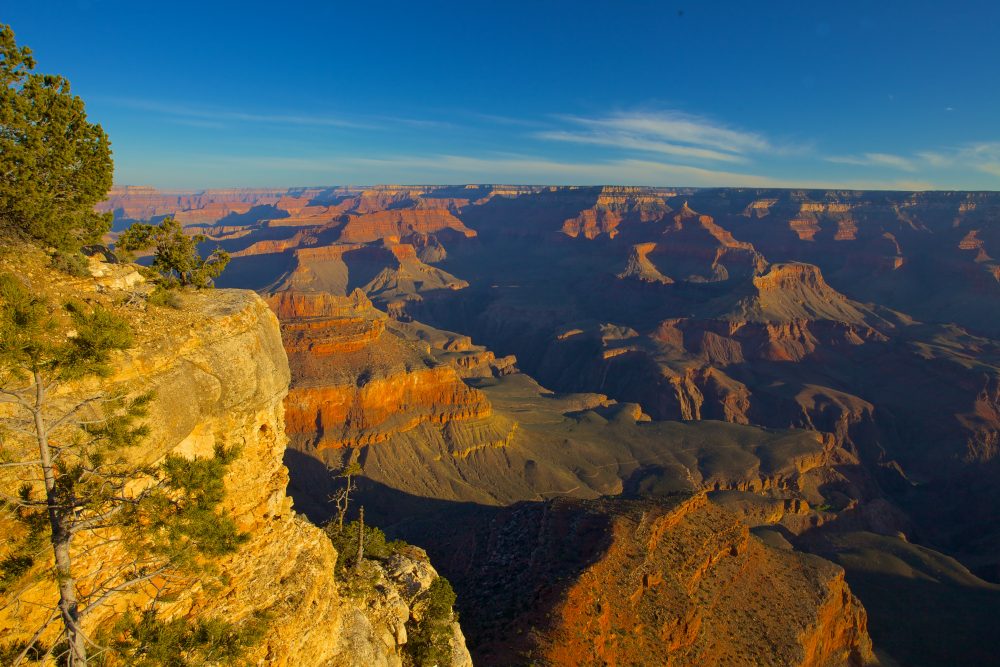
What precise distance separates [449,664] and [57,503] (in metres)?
15.8

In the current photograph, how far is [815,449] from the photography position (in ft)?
254

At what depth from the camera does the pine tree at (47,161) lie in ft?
40.7

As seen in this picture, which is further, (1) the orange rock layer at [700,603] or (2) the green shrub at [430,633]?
(1) the orange rock layer at [700,603]

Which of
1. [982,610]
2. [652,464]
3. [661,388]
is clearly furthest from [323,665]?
[661,388]

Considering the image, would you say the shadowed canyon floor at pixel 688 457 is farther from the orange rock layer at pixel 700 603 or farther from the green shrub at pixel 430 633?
the green shrub at pixel 430 633

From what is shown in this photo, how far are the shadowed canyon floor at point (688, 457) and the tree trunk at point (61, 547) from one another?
20.9m

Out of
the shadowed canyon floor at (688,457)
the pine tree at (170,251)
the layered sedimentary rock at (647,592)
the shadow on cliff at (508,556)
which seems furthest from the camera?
the shadowed canyon floor at (688,457)

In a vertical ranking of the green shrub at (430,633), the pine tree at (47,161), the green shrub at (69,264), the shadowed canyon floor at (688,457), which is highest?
the pine tree at (47,161)

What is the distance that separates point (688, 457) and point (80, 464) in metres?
75.3

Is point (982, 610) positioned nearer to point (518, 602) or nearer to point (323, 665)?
point (518, 602)

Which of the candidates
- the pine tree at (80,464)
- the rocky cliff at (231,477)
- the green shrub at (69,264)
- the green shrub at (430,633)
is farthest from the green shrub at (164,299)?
the green shrub at (430,633)

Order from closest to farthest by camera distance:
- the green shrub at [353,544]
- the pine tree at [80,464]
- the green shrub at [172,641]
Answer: the pine tree at [80,464], the green shrub at [172,641], the green shrub at [353,544]

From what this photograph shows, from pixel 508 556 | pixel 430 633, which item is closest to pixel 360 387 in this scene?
pixel 508 556

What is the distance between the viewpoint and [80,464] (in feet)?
34.2
